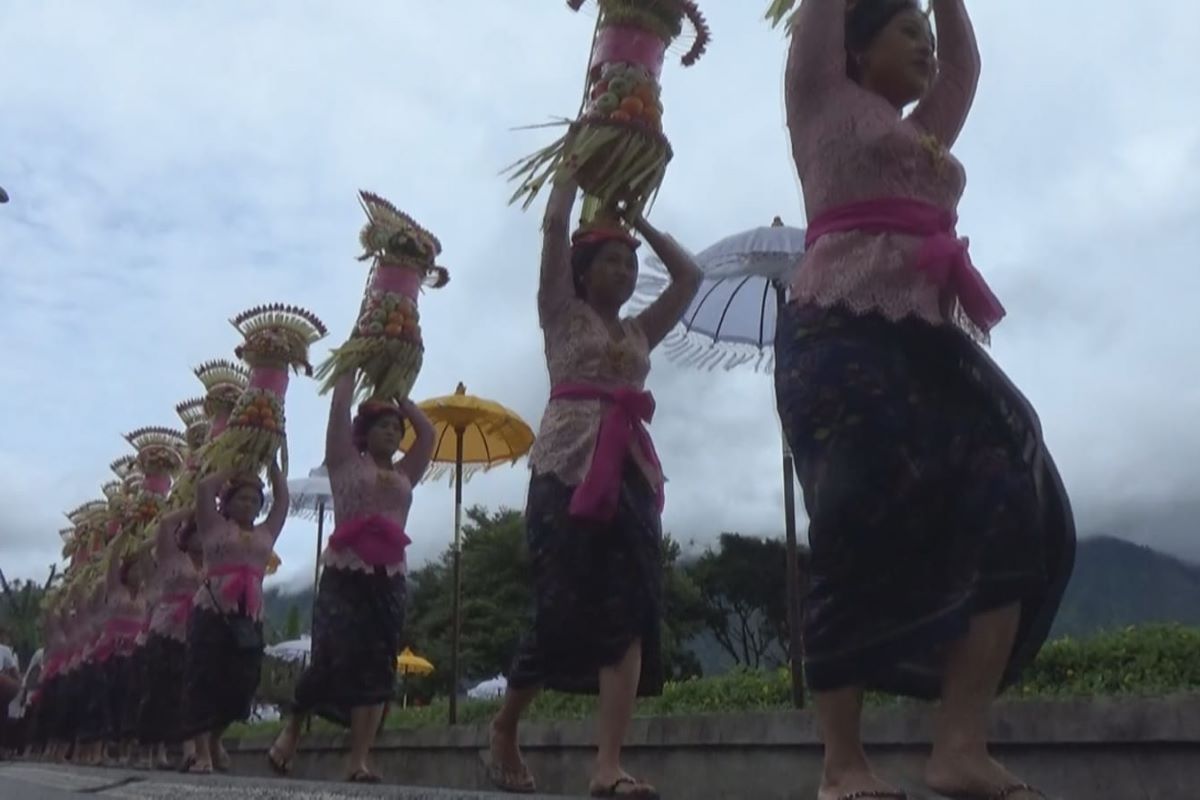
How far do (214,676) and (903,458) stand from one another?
19.0ft

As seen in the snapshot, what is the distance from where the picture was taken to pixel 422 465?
6.47 m

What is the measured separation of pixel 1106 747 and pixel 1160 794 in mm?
235

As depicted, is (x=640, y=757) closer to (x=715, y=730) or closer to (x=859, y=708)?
(x=715, y=730)

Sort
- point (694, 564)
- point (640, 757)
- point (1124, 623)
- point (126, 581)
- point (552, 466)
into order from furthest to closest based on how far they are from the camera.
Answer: point (694, 564) < point (126, 581) < point (1124, 623) < point (640, 757) < point (552, 466)

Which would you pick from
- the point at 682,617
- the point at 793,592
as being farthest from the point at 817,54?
the point at 682,617

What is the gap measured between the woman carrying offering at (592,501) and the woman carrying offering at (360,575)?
6.50ft

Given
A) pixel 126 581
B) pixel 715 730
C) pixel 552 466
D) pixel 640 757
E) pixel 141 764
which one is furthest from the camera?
pixel 126 581

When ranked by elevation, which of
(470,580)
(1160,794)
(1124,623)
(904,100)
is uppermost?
(470,580)

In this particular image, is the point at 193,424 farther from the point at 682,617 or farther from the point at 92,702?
the point at 682,617

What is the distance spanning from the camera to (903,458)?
2.58m

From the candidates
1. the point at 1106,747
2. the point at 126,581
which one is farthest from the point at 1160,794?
the point at 126,581

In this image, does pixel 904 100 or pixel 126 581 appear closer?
pixel 904 100

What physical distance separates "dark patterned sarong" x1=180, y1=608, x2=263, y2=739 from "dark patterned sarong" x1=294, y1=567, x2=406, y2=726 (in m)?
1.35

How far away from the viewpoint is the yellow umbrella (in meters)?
9.24
